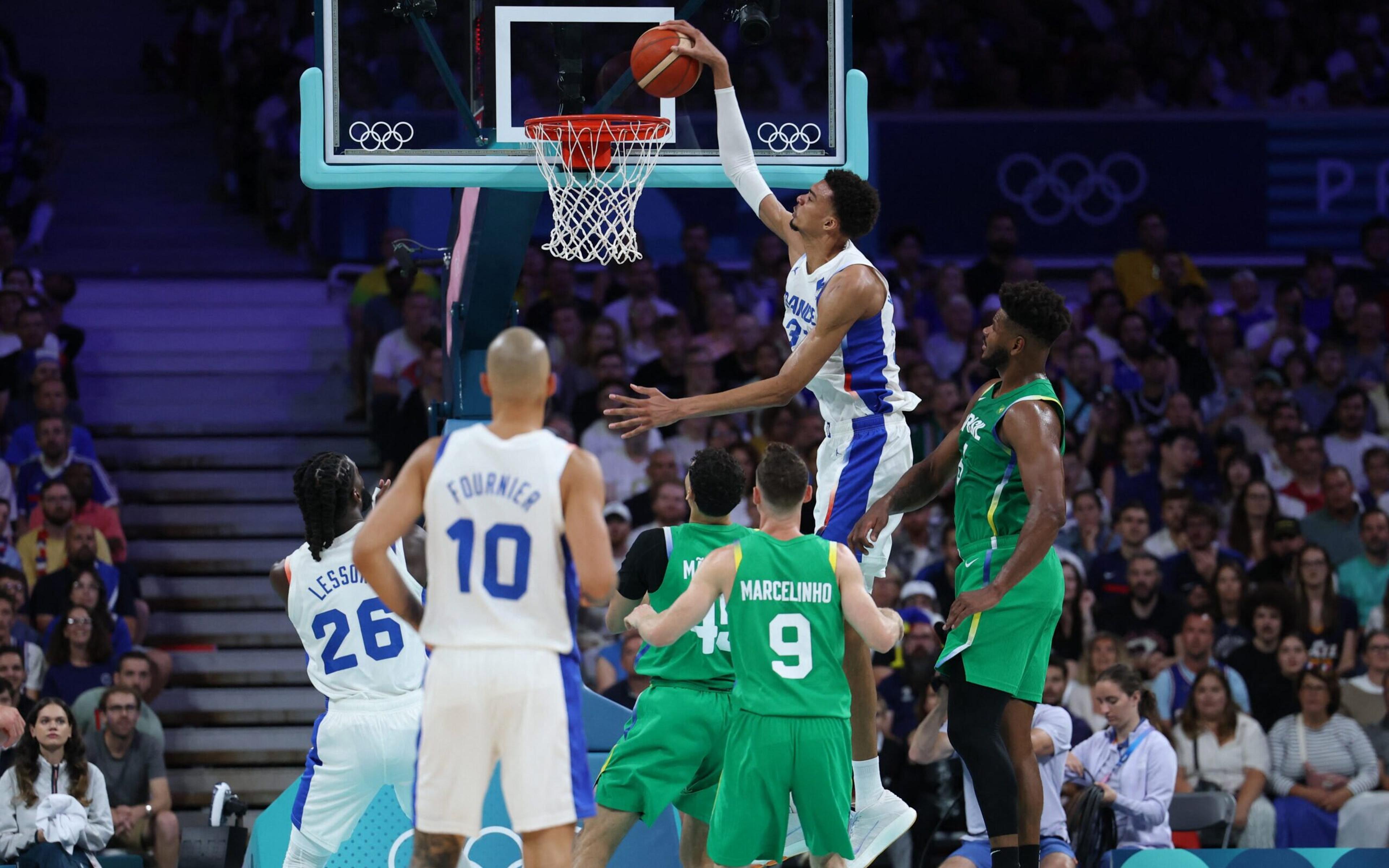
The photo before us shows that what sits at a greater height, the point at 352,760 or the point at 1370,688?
the point at 352,760

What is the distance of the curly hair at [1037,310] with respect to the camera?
6.42 m

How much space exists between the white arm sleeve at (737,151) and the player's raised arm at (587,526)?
8.05 ft

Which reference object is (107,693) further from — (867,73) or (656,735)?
(867,73)

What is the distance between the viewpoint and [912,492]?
689 centimetres

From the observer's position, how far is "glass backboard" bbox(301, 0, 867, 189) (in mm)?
7594

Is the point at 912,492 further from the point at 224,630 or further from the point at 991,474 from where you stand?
the point at 224,630

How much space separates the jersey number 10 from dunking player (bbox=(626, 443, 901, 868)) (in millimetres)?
890

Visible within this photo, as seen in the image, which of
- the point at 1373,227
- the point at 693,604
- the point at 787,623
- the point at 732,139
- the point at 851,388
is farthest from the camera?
the point at 1373,227

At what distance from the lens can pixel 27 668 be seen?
10.5 m

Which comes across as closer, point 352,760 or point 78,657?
point 352,760

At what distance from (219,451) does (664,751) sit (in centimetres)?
799

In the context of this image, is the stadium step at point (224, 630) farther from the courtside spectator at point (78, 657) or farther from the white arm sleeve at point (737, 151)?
the white arm sleeve at point (737, 151)

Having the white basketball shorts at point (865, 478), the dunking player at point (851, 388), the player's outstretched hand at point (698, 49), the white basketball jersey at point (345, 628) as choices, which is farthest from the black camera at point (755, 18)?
the white basketball jersey at point (345, 628)

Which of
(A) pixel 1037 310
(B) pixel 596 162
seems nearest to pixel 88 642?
(B) pixel 596 162
